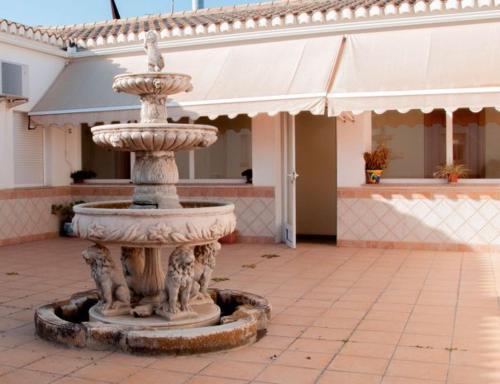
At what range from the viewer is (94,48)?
15.2 m

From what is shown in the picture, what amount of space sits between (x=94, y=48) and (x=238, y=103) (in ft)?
16.2

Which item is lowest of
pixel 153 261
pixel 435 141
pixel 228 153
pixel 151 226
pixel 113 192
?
pixel 153 261

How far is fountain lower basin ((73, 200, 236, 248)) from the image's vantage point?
620cm

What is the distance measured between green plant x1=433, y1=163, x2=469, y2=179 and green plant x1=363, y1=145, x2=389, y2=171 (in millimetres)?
1032

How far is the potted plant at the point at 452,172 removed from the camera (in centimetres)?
1255

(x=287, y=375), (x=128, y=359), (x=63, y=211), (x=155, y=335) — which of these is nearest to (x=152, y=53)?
(x=155, y=335)

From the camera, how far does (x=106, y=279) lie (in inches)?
267

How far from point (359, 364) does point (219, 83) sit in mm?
8401

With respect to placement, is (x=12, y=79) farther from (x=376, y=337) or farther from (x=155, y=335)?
(x=376, y=337)

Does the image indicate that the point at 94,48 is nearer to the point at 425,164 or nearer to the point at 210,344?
the point at 425,164

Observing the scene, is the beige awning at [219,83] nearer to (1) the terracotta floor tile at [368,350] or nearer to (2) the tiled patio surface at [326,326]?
(2) the tiled patio surface at [326,326]

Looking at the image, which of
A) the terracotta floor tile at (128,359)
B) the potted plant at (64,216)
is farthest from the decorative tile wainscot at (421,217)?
the terracotta floor tile at (128,359)

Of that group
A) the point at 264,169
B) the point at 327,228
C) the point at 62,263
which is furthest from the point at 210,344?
the point at 327,228

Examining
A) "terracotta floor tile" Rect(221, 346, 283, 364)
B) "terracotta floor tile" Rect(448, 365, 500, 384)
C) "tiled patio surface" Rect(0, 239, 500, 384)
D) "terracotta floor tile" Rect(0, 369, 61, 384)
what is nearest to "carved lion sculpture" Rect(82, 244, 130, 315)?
"tiled patio surface" Rect(0, 239, 500, 384)
